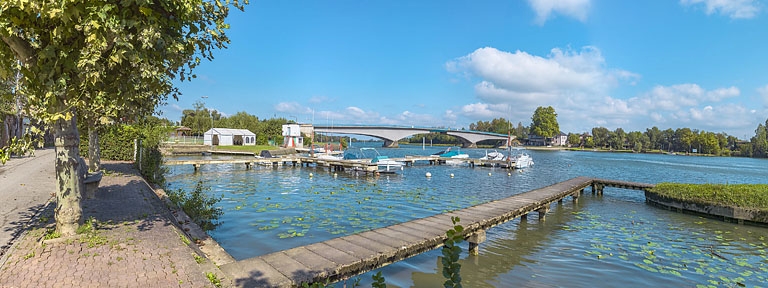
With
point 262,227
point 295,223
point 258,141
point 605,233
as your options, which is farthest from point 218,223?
point 258,141

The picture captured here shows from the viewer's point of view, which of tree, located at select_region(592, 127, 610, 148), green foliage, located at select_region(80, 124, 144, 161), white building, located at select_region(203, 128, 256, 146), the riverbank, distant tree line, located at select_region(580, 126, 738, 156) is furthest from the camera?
tree, located at select_region(592, 127, 610, 148)

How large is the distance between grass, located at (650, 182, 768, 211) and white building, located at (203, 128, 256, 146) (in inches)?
2484

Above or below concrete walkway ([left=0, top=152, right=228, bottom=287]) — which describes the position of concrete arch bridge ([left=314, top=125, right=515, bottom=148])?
above

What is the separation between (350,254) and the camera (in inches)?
302

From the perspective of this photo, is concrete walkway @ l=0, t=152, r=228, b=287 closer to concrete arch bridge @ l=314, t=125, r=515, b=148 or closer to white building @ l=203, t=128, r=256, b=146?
white building @ l=203, t=128, r=256, b=146

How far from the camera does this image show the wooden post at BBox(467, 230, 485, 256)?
10.4m

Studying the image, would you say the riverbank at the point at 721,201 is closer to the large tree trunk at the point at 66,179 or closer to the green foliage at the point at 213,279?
the green foliage at the point at 213,279

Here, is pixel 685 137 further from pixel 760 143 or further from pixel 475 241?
pixel 475 241

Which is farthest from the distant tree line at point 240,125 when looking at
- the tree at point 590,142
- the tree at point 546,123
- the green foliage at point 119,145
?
the tree at point 590,142

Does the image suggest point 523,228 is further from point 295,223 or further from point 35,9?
point 35,9

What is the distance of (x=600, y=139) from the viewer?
148250 mm

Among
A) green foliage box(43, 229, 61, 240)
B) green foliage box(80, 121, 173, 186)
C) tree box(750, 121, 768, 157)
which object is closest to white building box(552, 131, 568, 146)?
tree box(750, 121, 768, 157)

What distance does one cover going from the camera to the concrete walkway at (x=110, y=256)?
535cm

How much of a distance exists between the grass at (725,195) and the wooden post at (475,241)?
1430 centimetres
